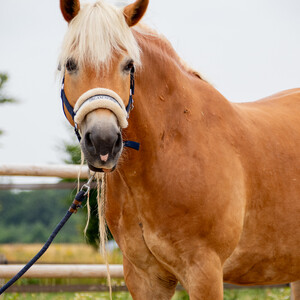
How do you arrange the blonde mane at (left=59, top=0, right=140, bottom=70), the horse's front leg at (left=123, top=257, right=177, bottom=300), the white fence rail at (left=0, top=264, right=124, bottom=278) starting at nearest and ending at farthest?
the blonde mane at (left=59, top=0, right=140, bottom=70) → the horse's front leg at (left=123, top=257, right=177, bottom=300) → the white fence rail at (left=0, top=264, right=124, bottom=278)

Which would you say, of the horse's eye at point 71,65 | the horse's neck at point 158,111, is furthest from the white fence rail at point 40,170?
the horse's eye at point 71,65

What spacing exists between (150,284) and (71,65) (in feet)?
4.20

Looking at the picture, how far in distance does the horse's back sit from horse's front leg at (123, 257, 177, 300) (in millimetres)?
333

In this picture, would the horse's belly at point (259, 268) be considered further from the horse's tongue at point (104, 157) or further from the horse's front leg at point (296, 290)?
the horse's tongue at point (104, 157)

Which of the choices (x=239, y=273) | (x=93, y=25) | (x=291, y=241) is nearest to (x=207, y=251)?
(x=239, y=273)

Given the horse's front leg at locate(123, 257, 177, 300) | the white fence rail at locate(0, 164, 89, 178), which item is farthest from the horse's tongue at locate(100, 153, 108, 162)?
the white fence rail at locate(0, 164, 89, 178)

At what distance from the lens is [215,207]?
2.46 metres

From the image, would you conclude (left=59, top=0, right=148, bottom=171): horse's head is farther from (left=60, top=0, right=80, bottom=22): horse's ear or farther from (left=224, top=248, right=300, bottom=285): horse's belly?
(left=224, top=248, right=300, bottom=285): horse's belly

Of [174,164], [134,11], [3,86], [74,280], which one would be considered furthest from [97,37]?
[3,86]

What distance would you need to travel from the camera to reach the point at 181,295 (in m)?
4.75

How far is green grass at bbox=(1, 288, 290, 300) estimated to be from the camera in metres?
4.57

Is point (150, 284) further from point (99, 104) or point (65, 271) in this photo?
point (65, 271)

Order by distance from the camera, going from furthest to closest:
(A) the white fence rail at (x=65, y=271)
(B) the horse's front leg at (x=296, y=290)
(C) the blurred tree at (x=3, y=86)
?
(C) the blurred tree at (x=3, y=86) → (A) the white fence rail at (x=65, y=271) → (B) the horse's front leg at (x=296, y=290)

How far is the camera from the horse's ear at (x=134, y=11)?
2314 millimetres
